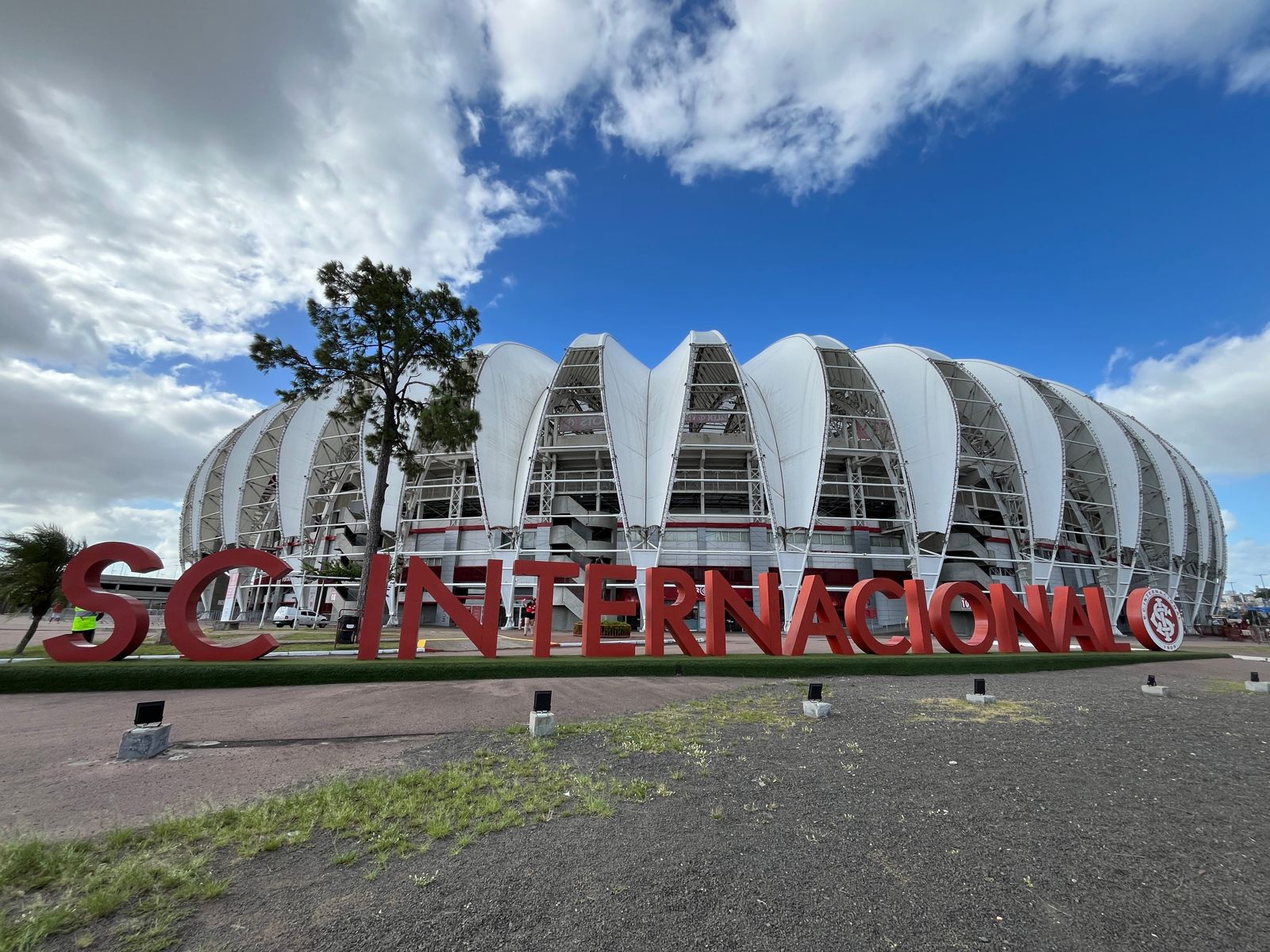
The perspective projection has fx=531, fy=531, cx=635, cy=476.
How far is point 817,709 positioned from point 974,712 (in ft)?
12.6

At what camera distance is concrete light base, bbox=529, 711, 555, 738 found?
9.34m

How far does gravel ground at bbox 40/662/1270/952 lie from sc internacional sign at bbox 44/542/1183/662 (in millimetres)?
9229

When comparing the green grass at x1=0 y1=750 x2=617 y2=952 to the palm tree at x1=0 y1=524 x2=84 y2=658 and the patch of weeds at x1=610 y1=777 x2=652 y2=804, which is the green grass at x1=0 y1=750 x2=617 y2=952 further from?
the palm tree at x1=0 y1=524 x2=84 y2=658

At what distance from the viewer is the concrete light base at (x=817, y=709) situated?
36.0 ft

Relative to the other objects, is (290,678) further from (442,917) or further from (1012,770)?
(1012,770)

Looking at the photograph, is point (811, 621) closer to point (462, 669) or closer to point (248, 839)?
point (462, 669)

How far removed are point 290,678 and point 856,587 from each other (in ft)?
60.0

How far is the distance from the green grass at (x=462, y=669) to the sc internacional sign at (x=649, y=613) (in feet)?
2.06

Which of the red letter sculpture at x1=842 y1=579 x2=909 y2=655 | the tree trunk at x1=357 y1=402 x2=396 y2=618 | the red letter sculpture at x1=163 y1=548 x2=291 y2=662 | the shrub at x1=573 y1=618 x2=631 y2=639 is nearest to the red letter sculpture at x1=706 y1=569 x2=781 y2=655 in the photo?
the red letter sculpture at x1=842 y1=579 x2=909 y2=655

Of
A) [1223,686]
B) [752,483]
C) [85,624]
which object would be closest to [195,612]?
[85,624]

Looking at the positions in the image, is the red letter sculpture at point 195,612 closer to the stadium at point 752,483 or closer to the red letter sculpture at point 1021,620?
the stadium at point 752,483

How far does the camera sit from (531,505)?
4238 cm

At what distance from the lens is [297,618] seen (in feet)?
137

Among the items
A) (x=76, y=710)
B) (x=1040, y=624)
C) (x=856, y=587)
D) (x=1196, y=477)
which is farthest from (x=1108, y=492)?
(x=76, y=710)
